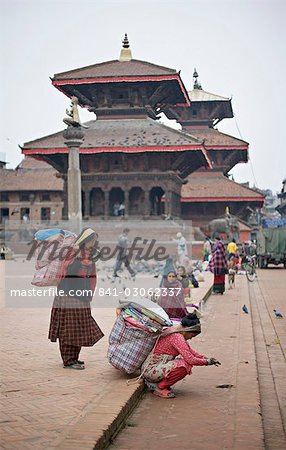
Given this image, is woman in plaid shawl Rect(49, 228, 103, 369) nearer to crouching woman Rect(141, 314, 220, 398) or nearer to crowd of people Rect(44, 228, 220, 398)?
crowd of people Rect(44, 228, 220, 398)

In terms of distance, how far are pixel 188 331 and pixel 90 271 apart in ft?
4.89

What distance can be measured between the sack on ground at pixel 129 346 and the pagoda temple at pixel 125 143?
30116 millimetres

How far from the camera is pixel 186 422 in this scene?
609 cm

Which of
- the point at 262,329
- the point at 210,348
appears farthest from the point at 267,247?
the point at 210,348

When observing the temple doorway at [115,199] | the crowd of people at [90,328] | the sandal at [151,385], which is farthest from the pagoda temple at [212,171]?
the sandal at [151,385]

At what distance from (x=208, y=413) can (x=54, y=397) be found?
55.2 inches

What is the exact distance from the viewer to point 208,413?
6379mm

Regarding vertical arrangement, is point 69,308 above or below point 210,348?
above

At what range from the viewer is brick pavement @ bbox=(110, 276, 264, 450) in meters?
5.55

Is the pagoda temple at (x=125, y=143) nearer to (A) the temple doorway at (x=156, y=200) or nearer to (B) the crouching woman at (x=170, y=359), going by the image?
(A) the temple doorway at (x=156, y=200)

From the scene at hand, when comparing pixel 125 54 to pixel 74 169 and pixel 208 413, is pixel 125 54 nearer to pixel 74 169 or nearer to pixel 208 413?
pixel 74 169

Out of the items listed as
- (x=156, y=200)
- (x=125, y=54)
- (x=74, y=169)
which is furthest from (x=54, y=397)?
(x=125, y=54)

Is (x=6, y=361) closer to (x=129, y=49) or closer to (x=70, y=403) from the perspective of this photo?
(x=70, y=403)

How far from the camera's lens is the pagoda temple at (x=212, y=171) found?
161ft
